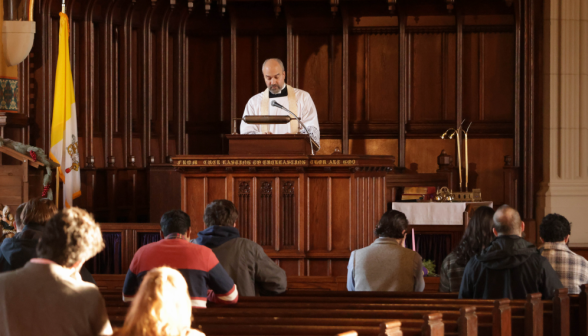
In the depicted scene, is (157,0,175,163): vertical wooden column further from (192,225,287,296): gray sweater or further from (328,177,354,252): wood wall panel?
(192,225,287,296): gray sweater

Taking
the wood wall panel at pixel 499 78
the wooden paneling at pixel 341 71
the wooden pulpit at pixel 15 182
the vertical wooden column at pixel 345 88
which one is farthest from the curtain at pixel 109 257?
the wood wall panel at pixel 499 78

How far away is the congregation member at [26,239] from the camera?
3.62 metres

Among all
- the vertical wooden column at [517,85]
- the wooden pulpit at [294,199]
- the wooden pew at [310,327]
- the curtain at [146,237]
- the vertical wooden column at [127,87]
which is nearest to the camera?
the wooden pew at [310,327]

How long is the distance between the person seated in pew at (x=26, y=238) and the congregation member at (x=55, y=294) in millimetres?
1392

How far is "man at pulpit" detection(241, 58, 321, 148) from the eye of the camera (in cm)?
729

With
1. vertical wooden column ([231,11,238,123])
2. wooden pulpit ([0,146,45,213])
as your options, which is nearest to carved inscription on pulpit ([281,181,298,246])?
wooden pulpit ([0,146,45,213])

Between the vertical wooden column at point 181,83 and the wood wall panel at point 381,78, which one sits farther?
the wood wall panel at point 381,78

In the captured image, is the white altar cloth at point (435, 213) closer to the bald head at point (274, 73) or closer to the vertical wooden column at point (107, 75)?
the bald head at point (274, 73)

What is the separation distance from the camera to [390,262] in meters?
4.06

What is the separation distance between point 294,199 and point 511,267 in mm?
2707

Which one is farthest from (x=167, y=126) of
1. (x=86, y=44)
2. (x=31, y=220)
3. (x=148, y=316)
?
(x=148, y=316)

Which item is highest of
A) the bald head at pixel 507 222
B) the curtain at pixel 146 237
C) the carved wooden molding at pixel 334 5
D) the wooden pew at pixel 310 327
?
the carved wooden molding at pixel 334 5

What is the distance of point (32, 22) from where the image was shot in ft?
25.4

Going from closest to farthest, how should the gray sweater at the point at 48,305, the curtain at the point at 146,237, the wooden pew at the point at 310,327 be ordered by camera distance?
the gray sweater at the point at 48,305
the wooden pew at the point at 310,327
the curtain at the point at 146,237
